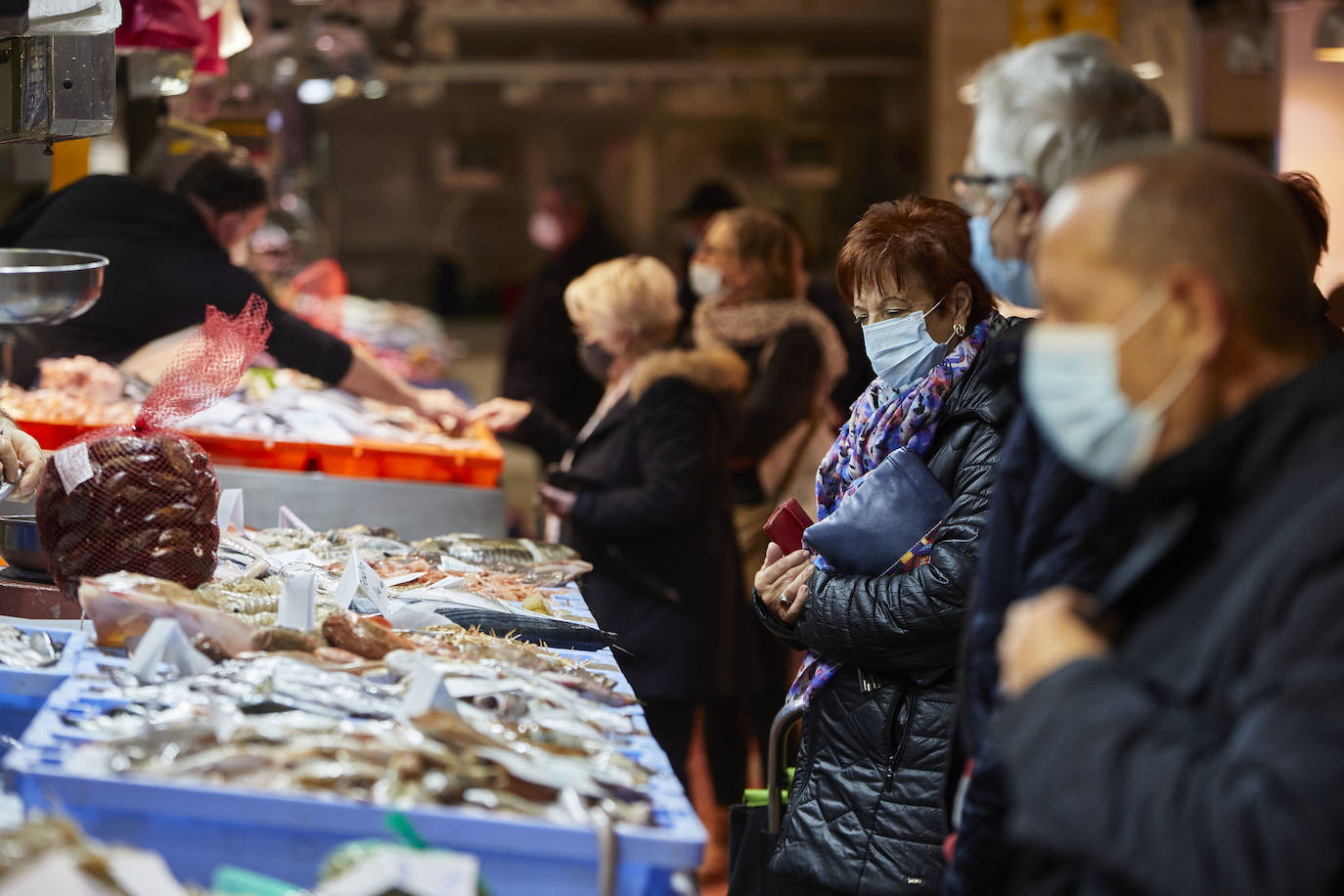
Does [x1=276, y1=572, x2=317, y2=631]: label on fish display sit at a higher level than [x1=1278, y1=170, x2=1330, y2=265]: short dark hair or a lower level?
lower

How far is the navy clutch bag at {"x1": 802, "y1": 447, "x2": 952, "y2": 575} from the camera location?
8.25 ft

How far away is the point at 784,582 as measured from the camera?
108 inches

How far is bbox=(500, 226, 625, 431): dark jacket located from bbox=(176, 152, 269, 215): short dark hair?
2331 millimetres

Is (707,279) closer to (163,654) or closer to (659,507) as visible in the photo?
(659,507)

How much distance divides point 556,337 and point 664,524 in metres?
2.84

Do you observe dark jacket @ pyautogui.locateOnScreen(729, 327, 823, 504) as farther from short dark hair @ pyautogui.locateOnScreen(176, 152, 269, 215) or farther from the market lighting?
the market lighting

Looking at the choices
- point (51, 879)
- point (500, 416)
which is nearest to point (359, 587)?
point (51, 879)

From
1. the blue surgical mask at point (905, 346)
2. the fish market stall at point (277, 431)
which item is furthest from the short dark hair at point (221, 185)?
the blue surgical mask at point (905, 346)

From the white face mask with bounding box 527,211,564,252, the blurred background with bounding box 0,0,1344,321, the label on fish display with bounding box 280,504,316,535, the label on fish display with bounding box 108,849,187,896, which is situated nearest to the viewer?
the label on fish display with bounding box 108,849,187,896

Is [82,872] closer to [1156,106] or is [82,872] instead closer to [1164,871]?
[1164,871]

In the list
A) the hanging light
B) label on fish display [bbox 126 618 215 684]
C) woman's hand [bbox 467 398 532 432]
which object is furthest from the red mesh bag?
the hanging light

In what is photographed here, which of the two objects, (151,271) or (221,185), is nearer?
(151,271)

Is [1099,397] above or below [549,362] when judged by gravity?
above

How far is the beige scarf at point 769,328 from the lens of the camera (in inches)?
197
